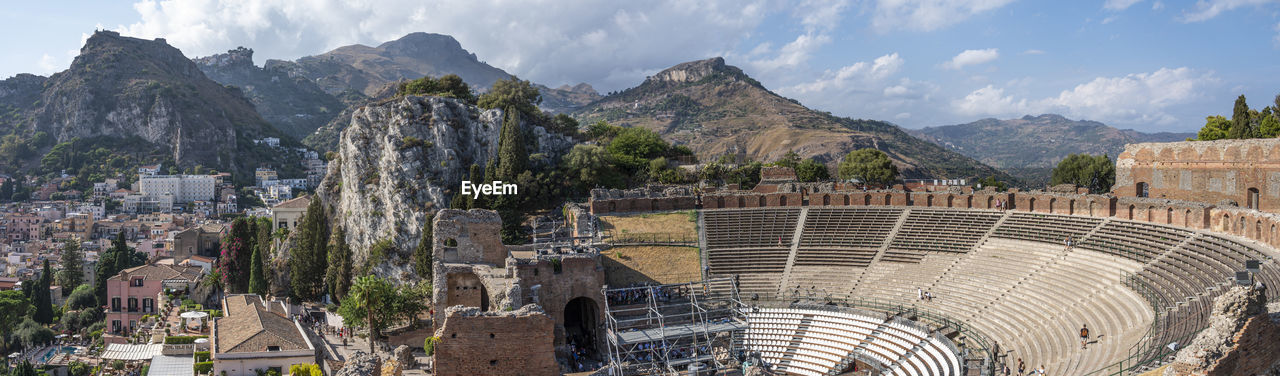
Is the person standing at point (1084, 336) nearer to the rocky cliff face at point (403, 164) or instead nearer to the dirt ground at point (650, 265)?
the dirt ground at point (650, 265)

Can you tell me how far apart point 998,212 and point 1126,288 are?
14219 millimetres

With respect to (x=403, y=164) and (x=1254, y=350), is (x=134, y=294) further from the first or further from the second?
(x=1254, y=350)

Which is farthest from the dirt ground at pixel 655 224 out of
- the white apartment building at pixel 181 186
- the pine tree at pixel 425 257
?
the white apartment building at pixel 181 186

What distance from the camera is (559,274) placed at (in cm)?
3562

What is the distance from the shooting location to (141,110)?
149 metres

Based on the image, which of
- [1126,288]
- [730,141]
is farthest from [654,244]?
[730,141]

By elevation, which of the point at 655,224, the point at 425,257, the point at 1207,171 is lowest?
the point at 425,257

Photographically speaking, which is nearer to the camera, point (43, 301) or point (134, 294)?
point (43, 301)

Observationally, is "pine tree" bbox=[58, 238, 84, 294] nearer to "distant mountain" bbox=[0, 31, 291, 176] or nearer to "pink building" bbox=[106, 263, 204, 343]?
"pink building" bbox=[106, 263, 204, 343]

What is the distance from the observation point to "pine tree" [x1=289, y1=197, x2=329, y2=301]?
52.7 meters

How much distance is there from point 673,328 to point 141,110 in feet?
511

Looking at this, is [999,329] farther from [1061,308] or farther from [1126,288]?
[1126,288]

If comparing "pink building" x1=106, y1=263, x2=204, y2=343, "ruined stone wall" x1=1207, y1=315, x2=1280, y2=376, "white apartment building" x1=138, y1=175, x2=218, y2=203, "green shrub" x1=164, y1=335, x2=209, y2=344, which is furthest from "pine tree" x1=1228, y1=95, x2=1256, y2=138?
"white apartment building" x1=138, y1=175, x2=218, y2=203

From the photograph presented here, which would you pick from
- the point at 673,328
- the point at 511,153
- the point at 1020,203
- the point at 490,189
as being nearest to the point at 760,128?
the point at 511,153
